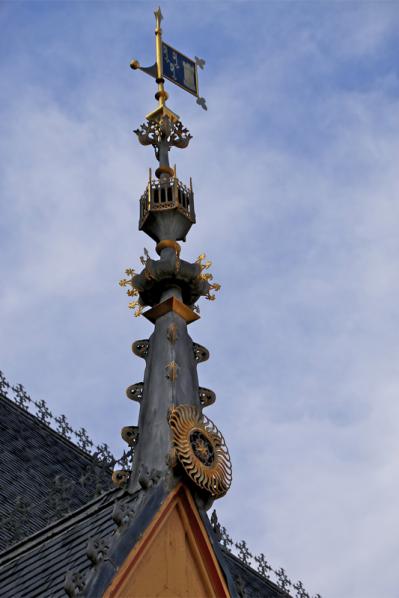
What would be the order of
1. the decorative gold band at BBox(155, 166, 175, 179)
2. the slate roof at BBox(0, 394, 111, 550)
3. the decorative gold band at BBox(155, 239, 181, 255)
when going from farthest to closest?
1. the slate roof at BBox(0, 394, 111, 550)
2. the decorative gold band at BBox(155, 166, 175, 179)
3. the decorative gold band at BBox(155, 239, 181, 255)

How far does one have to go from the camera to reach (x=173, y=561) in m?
17.1

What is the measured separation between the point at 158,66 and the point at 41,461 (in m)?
9.68

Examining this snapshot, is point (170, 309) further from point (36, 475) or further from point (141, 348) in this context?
point (36, 475)

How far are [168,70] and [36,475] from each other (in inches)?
361

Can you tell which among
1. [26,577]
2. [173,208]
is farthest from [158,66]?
[26,577]

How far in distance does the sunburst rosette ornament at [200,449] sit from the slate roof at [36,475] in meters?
4.35

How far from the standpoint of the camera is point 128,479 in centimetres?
1847

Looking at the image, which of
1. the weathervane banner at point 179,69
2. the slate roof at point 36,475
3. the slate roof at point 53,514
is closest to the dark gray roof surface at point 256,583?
the slate roof at point 53,514

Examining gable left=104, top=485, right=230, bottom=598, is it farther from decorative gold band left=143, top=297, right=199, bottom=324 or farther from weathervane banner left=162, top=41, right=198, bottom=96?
weathervane banner left=162, top=41, right=198, bottom=96

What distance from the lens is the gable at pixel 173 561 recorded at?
16.2m

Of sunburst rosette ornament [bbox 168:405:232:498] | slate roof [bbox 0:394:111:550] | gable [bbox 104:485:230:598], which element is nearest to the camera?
gable [bbox 104:485:230:598]

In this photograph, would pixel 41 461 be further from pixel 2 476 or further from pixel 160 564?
pixel 160 564

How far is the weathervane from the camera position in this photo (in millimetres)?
23578

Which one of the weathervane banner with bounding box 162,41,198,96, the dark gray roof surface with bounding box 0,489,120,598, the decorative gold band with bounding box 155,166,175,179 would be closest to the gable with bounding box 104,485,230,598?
the dark gray roof surface with bounding box 0,489,120,598
